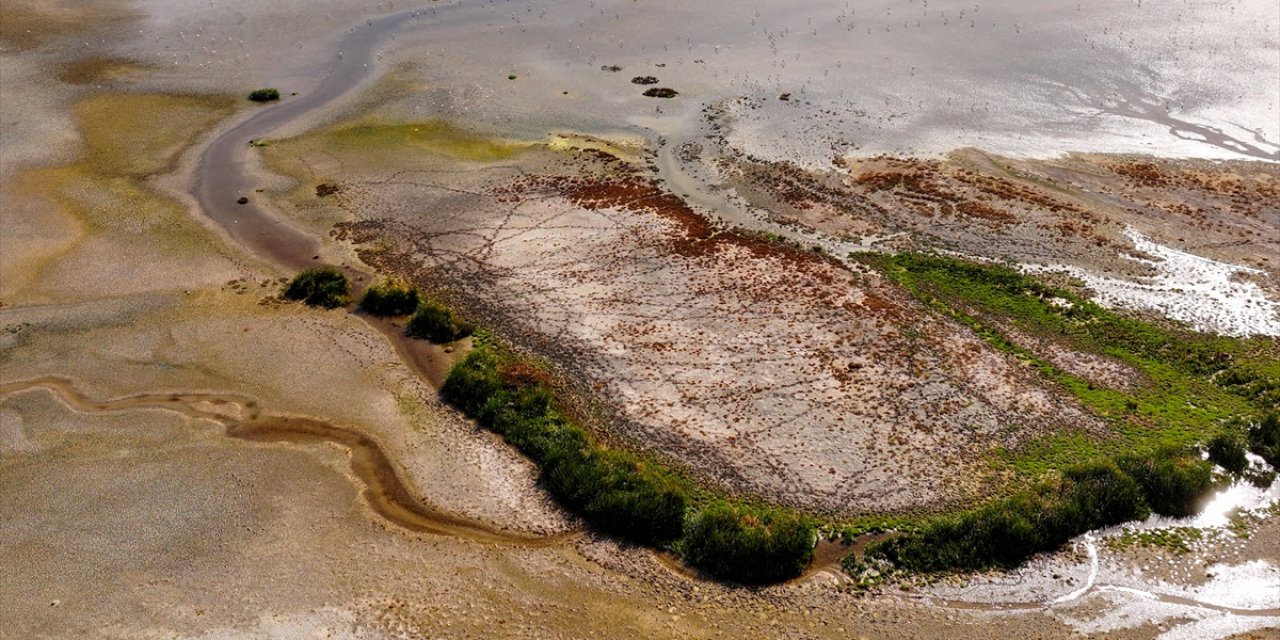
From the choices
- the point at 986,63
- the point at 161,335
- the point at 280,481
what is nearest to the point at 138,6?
the point at 161,335

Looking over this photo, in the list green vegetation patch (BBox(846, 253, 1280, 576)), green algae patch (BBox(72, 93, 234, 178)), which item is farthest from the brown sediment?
green algae patch (BBox(72, 93, 234, 178))

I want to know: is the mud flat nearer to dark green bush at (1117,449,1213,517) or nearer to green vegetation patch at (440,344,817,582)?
green vegetation patch at (440,344,817,582)

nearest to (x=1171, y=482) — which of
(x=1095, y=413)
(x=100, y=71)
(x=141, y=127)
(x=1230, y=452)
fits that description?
(x=1230, y=452)

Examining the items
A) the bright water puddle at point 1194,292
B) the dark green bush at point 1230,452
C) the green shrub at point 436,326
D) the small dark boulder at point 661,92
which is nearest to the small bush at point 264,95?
the small dark boulder at point 661,92

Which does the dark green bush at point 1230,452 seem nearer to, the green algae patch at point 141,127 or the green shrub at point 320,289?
the green shrub at point 320,289

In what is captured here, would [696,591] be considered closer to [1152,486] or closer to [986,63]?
[1152,486]

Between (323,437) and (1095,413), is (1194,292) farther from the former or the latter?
(323,437)
